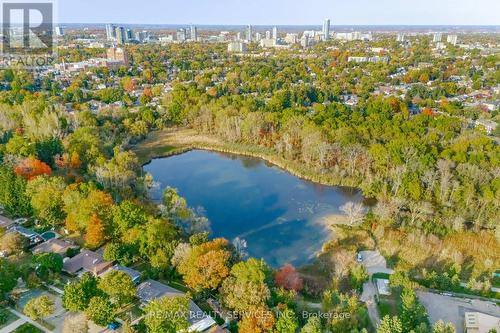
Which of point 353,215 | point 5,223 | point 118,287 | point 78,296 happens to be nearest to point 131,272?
point 118,287

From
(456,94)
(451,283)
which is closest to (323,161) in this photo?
(451,283)

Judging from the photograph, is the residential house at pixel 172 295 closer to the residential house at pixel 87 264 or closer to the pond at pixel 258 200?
the residential house at pixel 87 264

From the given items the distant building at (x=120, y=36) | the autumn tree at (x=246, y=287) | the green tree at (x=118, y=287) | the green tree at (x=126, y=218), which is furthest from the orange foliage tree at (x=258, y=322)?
the distant building at (x=120, y=36)

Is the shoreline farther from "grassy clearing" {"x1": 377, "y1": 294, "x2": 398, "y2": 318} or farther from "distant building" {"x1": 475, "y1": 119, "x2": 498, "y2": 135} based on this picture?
"distant building" {"x1": 475, "y1": 119, "x2": 498, "y2": 135}

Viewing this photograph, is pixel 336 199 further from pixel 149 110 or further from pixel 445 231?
pixel 149 110

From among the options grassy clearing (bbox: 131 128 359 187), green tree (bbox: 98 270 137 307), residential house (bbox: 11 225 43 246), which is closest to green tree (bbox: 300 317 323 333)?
green tree (bbox: 98 270 137 307)

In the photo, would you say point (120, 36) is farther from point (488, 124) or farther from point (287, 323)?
point (287, 323)
